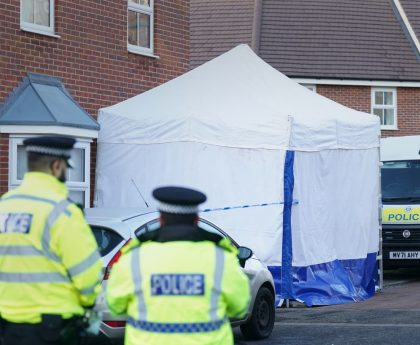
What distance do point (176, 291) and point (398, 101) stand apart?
96.9ft

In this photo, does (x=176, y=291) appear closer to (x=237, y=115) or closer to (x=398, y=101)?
(x=237, y=115)

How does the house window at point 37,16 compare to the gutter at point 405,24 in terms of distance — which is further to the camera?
the gutter at point 405,24

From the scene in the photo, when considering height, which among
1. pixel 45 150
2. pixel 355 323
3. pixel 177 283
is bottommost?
pixel 355 323

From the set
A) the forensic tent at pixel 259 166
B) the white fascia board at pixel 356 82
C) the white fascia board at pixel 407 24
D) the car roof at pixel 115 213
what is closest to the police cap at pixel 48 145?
the car roof at pixel 115 213

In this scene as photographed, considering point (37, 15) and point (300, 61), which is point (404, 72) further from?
point (37, 15)

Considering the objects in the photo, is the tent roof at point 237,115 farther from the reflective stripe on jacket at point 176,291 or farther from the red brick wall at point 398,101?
the red brick wall at point 398,101

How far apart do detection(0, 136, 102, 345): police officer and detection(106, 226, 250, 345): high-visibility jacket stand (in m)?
0.50

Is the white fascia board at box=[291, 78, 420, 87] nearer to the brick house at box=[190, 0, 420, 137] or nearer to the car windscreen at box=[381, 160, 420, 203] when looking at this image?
the brick house at box=[190, 0, 420, 137]

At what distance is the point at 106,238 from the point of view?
1023 cm

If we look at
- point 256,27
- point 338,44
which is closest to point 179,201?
point 338,44

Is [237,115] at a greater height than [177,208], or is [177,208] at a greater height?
[237,115]

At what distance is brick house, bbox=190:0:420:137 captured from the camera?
33.2 m

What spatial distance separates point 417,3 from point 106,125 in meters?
23.5

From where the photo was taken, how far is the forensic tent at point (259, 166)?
598 inches
